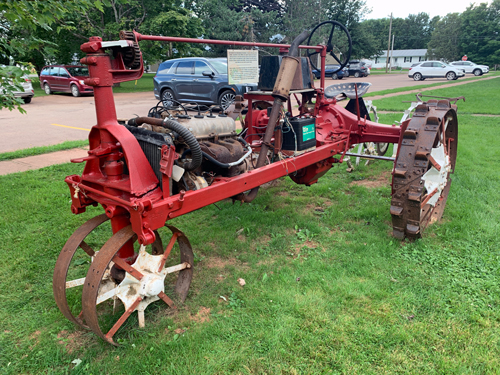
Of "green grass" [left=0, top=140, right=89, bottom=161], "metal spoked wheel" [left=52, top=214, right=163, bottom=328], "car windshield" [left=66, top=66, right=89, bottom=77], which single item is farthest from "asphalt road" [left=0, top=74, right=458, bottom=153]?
"metal spoked wheel" [left=52, top=214, right=163, bottom=328]

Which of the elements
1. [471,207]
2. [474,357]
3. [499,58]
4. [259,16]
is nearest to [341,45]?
[259,16]

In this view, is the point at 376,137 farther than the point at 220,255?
Yes

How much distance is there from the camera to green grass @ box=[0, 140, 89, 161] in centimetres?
734

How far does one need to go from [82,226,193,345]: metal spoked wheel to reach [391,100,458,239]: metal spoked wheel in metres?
2.05

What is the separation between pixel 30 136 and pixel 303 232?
8.46 metres

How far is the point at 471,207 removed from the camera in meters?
4.50

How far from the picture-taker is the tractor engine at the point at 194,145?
8.34ft

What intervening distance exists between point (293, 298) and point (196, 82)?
35.6 feet

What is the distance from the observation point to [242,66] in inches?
144

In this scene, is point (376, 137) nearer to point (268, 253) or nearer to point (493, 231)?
point (493, 231)

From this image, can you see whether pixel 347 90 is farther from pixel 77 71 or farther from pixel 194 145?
pixel 77 71

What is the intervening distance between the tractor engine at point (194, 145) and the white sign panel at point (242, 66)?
0.56 meters

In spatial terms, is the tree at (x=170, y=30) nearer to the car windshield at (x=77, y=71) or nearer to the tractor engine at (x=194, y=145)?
the car windshield at (x=77, y=71)

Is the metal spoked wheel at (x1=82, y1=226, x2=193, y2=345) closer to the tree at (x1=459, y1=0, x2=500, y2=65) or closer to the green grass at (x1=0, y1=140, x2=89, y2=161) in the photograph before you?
the green grass at (x1=0, y1=140, x2=89, y2=161)
